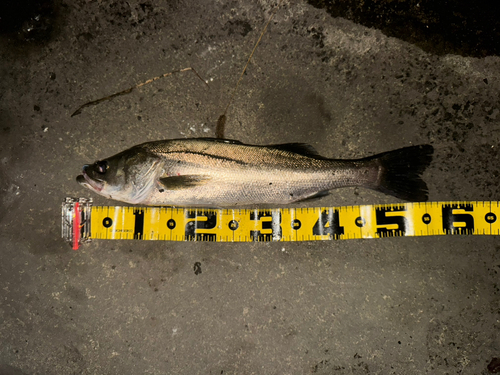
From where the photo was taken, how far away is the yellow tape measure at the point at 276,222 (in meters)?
2.92

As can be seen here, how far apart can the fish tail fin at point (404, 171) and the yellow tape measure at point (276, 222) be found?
235 mm

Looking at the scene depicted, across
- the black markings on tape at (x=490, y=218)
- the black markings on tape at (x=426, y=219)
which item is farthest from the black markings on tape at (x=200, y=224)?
the black markings on tape at (x=490, y=218)

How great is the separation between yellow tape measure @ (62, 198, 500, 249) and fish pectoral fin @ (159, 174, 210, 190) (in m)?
0.46

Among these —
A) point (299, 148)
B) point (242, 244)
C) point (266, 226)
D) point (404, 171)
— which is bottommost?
point (242, 244)

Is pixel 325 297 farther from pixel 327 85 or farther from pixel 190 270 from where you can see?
pixel 327 85

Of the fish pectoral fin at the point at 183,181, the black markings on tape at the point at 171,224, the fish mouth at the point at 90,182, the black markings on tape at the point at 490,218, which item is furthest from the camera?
the black markings on tape at the point at 171,224

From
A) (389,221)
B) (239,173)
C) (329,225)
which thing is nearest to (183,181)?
(239,173)

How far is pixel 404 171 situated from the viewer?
2.78 m

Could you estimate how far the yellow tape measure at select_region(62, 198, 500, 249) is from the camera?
2.92m

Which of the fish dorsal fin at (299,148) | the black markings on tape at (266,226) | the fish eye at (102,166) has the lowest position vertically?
the black markings on tape at (266,226)

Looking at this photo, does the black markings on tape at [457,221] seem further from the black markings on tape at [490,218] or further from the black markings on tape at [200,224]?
the black markings on tape at [200,224]

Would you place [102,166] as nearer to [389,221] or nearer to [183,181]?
[183,181]

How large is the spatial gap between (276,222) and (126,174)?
1572mm

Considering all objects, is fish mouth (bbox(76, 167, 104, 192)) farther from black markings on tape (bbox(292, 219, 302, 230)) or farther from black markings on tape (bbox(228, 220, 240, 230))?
black markings on tape (bbox(292, 219, 302, 230))
